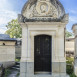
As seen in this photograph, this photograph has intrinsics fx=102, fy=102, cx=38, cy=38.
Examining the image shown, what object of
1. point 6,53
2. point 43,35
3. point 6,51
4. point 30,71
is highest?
point 43,35

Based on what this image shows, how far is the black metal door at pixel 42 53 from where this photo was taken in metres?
6.48

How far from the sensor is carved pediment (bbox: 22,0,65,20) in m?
6.25

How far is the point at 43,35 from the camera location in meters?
6.52

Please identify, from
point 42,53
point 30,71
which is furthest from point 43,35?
point 30,71

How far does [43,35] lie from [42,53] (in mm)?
1151

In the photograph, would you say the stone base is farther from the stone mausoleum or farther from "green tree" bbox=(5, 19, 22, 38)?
"green tree" bbox=(5, 19, 22, 38)

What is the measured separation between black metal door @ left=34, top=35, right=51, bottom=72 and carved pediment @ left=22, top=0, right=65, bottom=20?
1.30 m

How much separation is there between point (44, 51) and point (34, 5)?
2.97 meters

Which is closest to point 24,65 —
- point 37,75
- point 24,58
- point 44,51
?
point 24,58

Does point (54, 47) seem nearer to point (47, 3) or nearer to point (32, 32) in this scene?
point (32, 32)

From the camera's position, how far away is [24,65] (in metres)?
6.24

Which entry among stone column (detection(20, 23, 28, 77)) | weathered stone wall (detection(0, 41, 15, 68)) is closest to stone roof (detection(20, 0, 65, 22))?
stone column (detection(20, 23, 28, 77))

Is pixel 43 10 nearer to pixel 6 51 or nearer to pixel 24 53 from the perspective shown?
pixel 24 53

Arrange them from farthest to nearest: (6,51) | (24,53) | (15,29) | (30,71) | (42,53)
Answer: (15,29) < (6,51) < (42,53) < (24,53) < (30,71)
